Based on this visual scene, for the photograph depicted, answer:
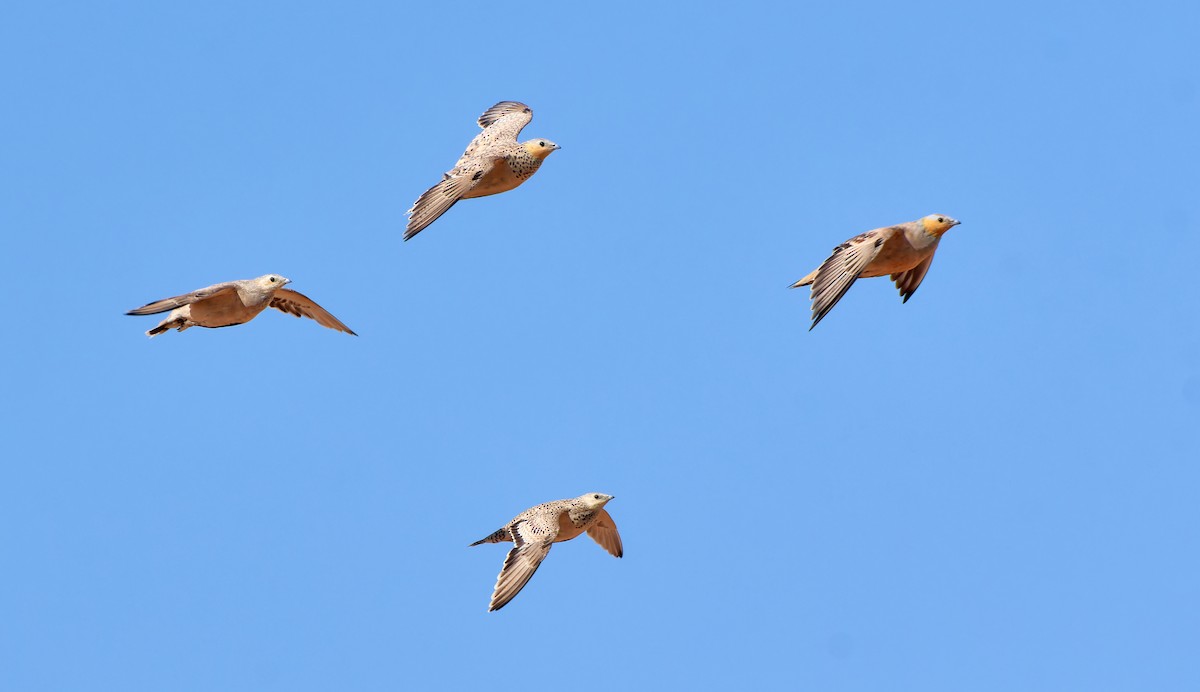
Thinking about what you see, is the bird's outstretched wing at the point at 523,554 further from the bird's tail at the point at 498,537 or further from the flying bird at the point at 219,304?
the flying bird at the point at 219,304

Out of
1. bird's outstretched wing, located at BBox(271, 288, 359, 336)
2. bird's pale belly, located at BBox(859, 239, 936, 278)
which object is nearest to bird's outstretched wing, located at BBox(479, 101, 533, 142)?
bird's outstretched wing, located at BBox(271, 288, 359, 336)

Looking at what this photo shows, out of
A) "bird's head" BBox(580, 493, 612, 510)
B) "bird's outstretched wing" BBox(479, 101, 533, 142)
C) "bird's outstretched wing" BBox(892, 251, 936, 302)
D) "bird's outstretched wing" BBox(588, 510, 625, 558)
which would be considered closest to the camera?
"bird's outstretched wing" BBox(892, 251, 936, 302)

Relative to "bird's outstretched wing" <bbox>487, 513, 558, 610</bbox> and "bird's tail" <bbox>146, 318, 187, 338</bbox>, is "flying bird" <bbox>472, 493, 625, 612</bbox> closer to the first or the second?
"bird's outstretched wing" <bbox>487, 513, 558, 610</bbox>

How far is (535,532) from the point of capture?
27.9 metres

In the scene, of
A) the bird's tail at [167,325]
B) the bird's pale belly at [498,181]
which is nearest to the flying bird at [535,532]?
the bird's pale belly at [498,181]

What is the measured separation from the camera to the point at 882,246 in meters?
27.1

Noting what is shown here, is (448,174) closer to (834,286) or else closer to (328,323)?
(328,323)

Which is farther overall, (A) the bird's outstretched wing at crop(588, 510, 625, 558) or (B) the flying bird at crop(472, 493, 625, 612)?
(A) the bird's outstretched wing at crop(588, 510, 625, 558)

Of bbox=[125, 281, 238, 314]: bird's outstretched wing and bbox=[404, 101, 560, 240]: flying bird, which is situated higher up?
bbox=[404, 101, 560, 240]: flying bird

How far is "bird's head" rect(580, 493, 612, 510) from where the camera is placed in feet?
98.2

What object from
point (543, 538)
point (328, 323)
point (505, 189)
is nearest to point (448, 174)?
point (505, 189)

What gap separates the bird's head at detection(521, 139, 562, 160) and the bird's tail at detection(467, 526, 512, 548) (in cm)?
678

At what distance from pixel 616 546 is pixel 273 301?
7.78 meters

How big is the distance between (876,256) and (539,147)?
7071 mm
